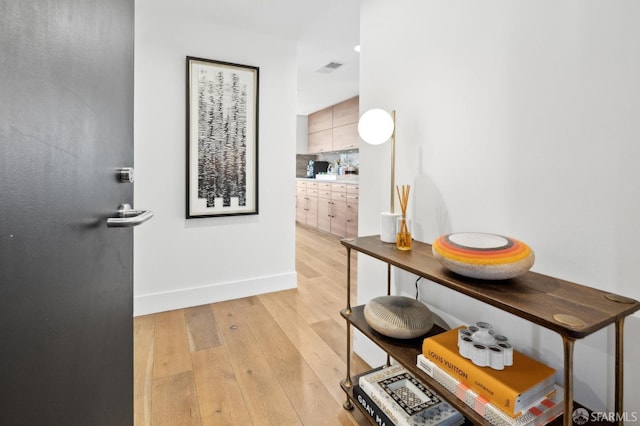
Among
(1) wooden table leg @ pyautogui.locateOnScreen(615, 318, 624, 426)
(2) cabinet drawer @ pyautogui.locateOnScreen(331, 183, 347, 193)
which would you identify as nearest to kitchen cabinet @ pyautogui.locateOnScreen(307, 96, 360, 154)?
(2) cabinet drawer @ pyautogui.locateOnScreen(331, 183, 347, 193)

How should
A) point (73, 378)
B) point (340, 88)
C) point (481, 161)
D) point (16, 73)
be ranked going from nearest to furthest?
1. point (16, 73)
2. point (73, 378)
3. point (481, 161)
4. point (340, 88)

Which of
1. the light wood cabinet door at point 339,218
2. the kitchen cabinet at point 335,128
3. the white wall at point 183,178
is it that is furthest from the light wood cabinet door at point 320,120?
the white wall at point 183,178

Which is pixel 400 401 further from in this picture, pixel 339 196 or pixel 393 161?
pixel 339 196

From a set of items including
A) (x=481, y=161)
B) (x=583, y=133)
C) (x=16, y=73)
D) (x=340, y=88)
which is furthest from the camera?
(x=340, y=88)

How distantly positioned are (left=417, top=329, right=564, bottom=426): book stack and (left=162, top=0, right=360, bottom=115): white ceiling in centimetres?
245

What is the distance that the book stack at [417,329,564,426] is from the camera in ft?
2.69

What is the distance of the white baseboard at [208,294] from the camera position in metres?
2.48

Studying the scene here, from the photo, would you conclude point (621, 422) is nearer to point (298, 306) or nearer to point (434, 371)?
point (434, 371)

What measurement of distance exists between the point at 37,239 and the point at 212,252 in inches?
90.6

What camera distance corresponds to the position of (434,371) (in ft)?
Answer: 3.40

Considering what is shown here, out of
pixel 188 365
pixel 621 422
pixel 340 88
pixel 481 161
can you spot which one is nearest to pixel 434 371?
pixel 621 422

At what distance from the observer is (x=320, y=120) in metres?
6.51

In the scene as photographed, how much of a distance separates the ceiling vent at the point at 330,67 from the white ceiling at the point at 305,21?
Result: 61 mm

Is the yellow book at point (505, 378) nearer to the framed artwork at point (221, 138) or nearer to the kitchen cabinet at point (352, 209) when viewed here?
the framed artwork at point (221, 138)
